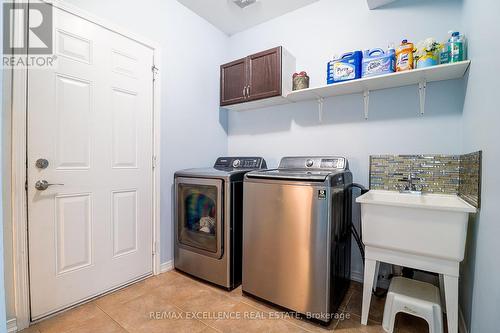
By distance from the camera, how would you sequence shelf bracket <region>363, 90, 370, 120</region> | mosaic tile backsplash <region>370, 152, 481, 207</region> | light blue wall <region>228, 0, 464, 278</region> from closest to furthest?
mosaic tile backsplash <region>370, 152, 481, 207</region> < light blue wall <region>228, 0, 464, 278</region> < shelf bracket <region>363, 90, 370, 120</region>

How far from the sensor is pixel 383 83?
73.2 inches

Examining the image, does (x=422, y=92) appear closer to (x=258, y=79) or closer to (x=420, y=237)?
(x=420, y=237)

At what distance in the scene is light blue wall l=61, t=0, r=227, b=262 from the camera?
212cm

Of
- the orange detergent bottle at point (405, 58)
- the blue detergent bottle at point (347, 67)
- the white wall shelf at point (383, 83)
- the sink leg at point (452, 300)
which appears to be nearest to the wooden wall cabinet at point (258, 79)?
the white wall shelf at point (383, 83)

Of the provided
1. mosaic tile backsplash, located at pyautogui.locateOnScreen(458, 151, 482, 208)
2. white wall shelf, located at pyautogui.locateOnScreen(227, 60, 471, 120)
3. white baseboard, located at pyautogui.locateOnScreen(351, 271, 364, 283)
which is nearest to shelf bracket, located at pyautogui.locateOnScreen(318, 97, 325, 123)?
white wall shelf, located at pyautogui.locateOnScreen(227, 60, 471, 120)

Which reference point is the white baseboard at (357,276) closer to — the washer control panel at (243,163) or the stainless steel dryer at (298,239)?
the stainless steel dryer at (298,239)

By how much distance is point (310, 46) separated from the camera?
2.37 meters

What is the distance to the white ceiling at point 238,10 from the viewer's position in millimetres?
2350

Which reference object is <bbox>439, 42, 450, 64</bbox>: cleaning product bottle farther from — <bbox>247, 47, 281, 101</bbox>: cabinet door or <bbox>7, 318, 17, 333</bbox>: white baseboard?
<bbox>7, 318, 17, 333</bbox>: white baseboard

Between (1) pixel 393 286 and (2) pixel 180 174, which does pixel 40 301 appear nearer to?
(2) pixel 180 174

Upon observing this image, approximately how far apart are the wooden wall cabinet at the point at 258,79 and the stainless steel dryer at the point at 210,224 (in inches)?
31.3

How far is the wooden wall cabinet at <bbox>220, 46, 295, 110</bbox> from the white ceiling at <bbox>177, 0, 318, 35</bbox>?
0.53m

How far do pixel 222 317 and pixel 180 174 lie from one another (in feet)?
4.14

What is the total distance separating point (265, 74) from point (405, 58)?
115 centimetres
